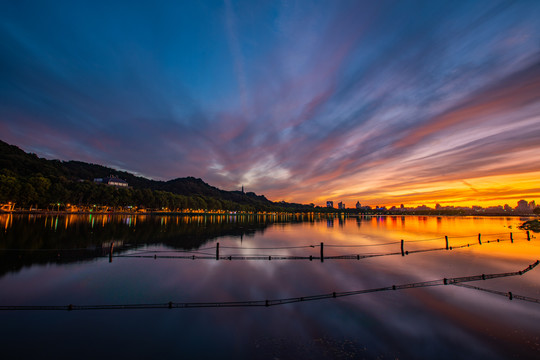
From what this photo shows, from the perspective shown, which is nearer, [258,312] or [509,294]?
[258,312]

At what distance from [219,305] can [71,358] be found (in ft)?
25.9

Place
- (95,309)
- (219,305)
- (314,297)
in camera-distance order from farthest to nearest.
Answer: (314,297)
(219,305)
(95,309)

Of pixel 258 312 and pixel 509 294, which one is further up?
pixel 509 294

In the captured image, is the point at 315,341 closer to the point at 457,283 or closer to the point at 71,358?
the point at 71,358

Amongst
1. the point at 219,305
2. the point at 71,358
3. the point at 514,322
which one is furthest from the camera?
the point at 219,305

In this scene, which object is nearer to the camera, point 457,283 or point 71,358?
point 71,358

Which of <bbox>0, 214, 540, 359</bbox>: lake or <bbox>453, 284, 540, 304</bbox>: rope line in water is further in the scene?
<bbox>453, 284, 540, 304</bbox>: rope line in water

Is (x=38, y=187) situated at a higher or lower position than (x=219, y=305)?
higher

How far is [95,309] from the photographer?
49.4 ft

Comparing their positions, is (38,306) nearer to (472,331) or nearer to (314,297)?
(314,297)

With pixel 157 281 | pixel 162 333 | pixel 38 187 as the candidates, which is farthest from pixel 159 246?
pixel 38 187

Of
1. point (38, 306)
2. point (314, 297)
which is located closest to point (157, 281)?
point (38, 306)

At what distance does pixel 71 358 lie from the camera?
9953 millimetres

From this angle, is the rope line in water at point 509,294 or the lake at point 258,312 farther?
the rope line in water at point 509,294
